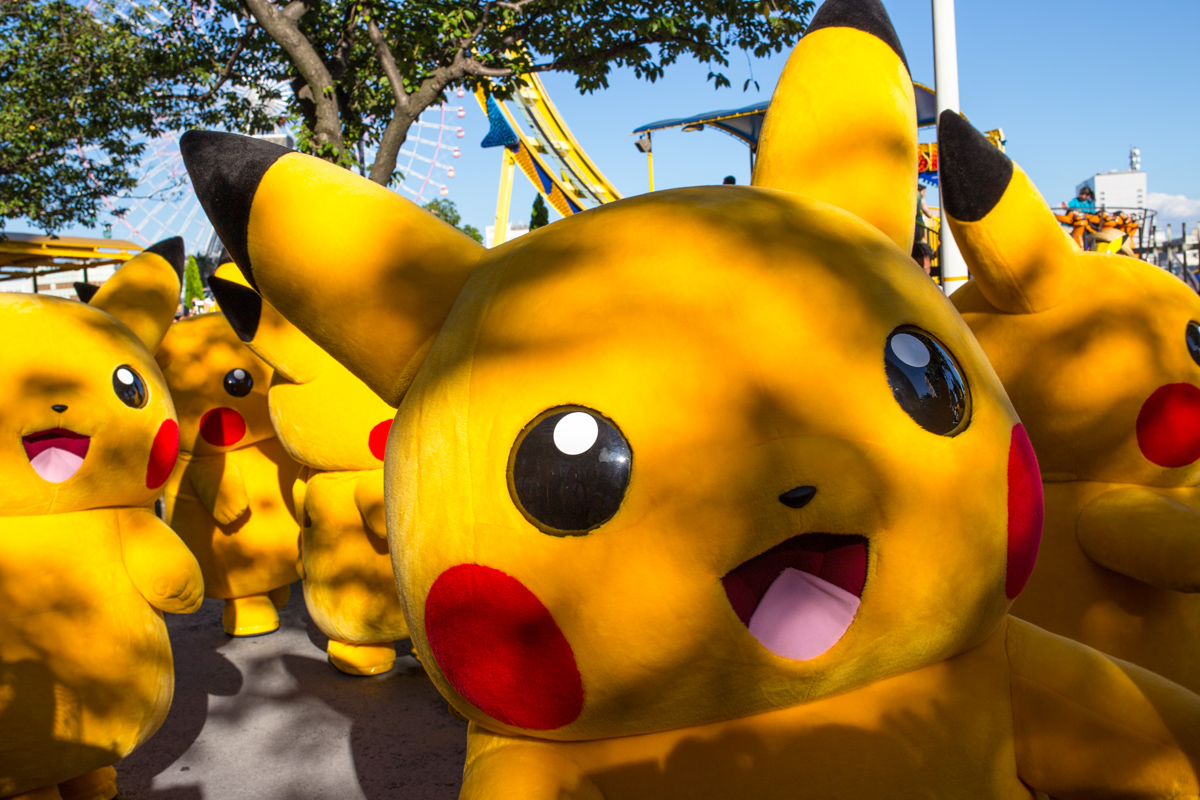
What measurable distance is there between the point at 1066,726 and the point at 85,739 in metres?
2.86

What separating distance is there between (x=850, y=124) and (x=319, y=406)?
298 cm

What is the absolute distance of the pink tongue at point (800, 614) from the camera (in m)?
1.31

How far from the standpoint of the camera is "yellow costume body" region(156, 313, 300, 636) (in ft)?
16.3

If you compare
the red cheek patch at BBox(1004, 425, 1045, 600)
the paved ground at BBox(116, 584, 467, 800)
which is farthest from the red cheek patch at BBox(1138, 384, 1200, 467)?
the paved ground at BBox(116, 584, 467, 800)

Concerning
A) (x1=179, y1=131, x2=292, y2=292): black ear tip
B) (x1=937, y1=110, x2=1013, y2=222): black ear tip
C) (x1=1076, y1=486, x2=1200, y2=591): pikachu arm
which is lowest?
(x1=1076, y1=486, x2=1200, y2=591): pikachu arm

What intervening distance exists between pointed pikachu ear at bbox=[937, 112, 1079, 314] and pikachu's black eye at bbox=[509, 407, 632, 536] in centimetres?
134

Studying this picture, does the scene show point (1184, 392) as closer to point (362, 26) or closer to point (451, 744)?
point (451, 744)

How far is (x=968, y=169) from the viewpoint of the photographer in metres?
2.17

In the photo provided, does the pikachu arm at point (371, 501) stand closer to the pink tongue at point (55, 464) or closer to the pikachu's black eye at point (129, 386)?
the pikachu's black eye at point (129, 386)

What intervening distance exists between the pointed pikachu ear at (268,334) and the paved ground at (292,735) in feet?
5.10

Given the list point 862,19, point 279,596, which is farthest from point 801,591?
point 279,596

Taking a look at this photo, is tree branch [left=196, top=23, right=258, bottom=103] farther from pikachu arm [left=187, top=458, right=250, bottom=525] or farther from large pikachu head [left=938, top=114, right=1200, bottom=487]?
large pikachu head [left=938, top=114, right=1200, bottom=487]

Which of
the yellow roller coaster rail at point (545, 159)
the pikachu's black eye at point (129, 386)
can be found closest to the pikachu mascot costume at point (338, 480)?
the pikachu's black eye at point (129, 386)

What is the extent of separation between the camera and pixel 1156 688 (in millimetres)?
1531
